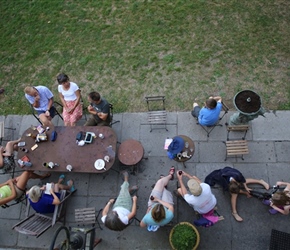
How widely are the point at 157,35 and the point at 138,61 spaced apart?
0.98 m

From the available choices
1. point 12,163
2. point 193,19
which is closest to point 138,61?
point 193,19

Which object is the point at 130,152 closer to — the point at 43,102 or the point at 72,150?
the point at 72,150

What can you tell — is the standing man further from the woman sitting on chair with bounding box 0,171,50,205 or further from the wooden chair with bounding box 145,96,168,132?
the woman sitting on chair with bounding box 0,171,50,205

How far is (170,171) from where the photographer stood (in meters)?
5.97

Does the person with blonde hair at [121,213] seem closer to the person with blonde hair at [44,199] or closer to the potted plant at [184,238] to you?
the potted plant at [184,238]

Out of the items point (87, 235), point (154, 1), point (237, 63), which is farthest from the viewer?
point (154, 1)

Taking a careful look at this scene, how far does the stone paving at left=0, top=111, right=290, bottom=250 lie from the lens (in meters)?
5.60

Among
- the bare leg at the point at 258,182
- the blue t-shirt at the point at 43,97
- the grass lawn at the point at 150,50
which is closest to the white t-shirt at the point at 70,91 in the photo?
the blue t-shirt at the point at 43,97

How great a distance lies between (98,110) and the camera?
6.33 meters

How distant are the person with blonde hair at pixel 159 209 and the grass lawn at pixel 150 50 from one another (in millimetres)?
2284

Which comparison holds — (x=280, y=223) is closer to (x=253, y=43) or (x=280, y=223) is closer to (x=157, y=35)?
(x=253, y=43)

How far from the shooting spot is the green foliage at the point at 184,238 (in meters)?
5.01

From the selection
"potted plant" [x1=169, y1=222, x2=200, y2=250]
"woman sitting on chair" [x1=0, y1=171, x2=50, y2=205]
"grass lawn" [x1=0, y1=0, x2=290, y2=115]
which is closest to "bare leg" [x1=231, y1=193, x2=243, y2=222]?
"potted plant" [x1=169, y1=222, x2=200, y2=250]

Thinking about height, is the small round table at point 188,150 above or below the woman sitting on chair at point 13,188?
above
